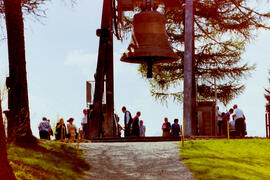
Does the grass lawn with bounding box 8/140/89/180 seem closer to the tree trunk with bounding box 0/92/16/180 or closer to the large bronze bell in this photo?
the tree trunk with bounding box 0/92/16/180

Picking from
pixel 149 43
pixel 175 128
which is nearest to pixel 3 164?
pixel 149 43

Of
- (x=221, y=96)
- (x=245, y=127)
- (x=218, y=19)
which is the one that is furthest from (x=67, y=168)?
(x=221, y=96)

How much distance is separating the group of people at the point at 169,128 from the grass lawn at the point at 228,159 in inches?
201

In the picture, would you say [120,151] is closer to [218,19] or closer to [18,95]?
[18,95]

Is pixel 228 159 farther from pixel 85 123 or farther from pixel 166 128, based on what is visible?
pixel 166 128

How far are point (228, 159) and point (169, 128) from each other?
30.1 ft

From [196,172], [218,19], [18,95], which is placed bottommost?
[196,172]

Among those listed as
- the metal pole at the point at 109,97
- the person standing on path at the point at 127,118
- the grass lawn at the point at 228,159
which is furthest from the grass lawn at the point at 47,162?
the person standing on path at the point at 127,118

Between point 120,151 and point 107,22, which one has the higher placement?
point 107,22

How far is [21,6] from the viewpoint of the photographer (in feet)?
50.9

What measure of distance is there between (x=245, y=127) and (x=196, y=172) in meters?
9.65

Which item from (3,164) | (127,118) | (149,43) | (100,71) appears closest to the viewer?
(3,164)

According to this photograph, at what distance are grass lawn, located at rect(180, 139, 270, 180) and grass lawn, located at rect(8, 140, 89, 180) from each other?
2981 mm

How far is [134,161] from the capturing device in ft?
50.4
